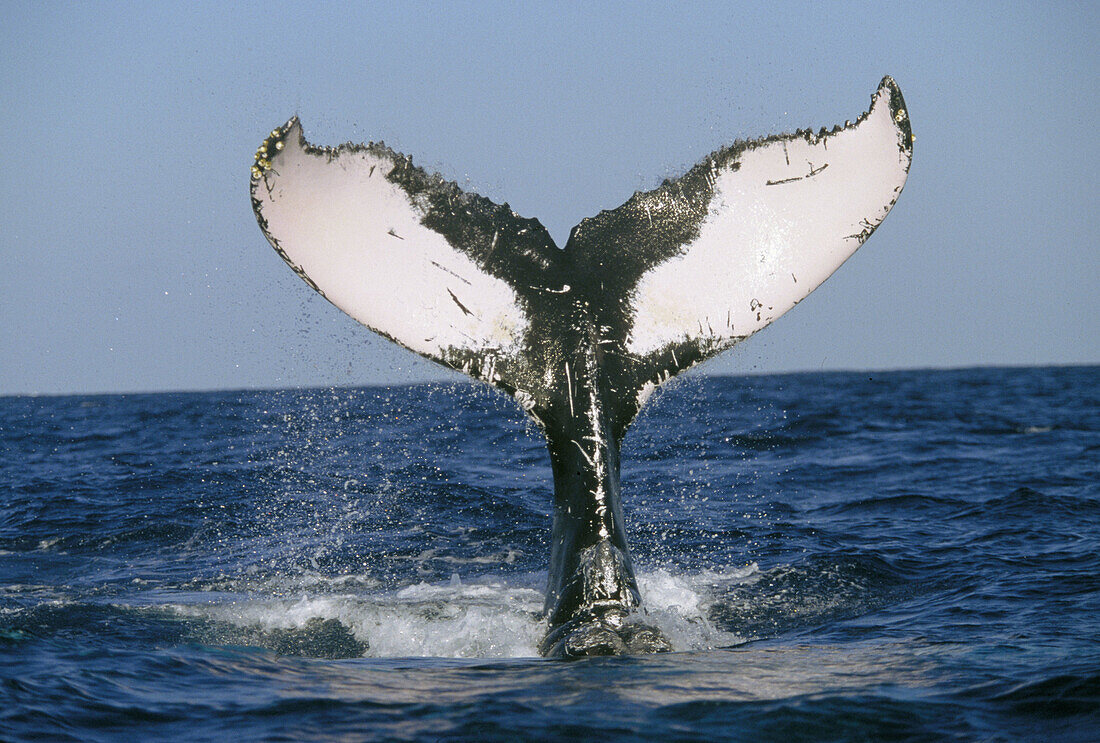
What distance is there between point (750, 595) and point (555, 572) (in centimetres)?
199

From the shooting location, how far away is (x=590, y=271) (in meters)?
5.43

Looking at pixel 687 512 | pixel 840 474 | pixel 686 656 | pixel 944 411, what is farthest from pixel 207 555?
pixel 944 411

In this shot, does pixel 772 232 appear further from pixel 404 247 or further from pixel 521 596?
pixel 521 596

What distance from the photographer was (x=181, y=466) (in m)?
14.5

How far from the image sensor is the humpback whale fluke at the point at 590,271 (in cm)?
477

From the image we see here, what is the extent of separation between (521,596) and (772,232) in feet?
8.78

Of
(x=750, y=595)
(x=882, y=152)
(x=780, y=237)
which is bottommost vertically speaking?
(x=750, y=595)

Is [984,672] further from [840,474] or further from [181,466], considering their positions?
[181,466]

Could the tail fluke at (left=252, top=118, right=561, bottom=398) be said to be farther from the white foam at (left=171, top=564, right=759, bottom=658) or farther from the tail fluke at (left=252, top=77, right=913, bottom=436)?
the white foam at (left=171, top=564, right=759, bottom=658)

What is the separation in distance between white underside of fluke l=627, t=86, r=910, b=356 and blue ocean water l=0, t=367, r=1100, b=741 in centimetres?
45

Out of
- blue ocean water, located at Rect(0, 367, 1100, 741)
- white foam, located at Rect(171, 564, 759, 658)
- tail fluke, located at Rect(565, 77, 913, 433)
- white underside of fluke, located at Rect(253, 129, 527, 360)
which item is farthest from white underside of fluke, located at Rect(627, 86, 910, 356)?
white foam, located at Rect(171, 564, 759, 658)

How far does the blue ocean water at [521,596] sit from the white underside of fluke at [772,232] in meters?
0.45

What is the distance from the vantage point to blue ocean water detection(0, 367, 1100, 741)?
3949 mm

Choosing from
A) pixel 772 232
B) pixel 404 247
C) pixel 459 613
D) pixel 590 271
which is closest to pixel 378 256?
pixel 404 247
